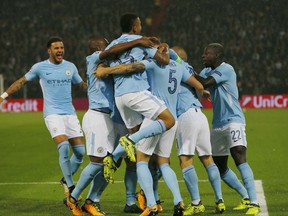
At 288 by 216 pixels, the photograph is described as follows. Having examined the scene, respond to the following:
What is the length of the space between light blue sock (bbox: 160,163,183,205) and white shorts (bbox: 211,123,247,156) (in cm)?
113

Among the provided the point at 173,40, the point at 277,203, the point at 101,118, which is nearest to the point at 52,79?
the point at 101,118

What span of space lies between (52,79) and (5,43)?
2948 cm

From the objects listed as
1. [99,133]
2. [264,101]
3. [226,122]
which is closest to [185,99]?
[226,122]

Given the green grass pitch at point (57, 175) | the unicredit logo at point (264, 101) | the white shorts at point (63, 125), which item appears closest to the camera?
the green grass pitch at point (57, 175)

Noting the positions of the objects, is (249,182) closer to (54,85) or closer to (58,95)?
(58,95)

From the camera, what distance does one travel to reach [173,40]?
39.6m

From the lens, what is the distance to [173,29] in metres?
40.2

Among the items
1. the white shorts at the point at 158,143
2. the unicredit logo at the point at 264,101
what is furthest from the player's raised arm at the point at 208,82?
the unicredit logo at the point at 264,101

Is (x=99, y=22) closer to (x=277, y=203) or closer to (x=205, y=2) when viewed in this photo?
(x=205, y=2)

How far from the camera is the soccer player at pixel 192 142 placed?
1041cm

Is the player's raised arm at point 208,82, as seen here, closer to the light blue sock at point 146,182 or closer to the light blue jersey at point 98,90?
the light blue jersey at point 98,90

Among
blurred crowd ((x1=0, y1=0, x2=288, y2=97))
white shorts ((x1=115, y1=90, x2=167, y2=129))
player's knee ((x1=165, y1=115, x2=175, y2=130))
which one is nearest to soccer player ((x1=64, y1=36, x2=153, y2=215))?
white shorts ((x1=115, y1=90, x2=167, y2=129))

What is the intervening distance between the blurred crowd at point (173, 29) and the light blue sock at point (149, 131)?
2831cm

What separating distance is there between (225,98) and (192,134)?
71 cm
